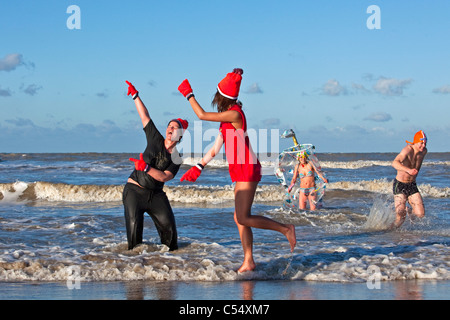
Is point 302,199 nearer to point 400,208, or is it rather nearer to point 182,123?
point 400,208

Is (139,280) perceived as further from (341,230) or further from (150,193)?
(341,230)

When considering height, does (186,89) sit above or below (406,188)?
above

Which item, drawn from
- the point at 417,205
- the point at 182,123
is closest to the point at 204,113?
the point at 182,123

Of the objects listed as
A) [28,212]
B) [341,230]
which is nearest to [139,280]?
[341,230]

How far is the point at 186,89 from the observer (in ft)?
18.1

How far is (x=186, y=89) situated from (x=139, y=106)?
1.65 metres

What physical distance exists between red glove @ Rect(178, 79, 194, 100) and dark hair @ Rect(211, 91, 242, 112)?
38cm

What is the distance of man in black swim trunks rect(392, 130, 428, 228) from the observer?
9.37 m

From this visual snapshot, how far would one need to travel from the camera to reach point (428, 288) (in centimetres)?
563

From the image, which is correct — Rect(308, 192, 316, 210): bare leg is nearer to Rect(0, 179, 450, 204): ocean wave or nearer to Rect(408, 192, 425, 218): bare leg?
Rect(408, 192, 425, 218): bare leg

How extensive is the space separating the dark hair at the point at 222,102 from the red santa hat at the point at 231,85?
0.03 metres

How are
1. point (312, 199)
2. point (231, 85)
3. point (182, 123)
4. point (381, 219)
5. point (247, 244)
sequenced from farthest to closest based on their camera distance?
point (312, 199) < point (381, 219) < point (182, 123) < point (247, 244) < point (231, 85)

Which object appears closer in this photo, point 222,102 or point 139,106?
point 222,102
